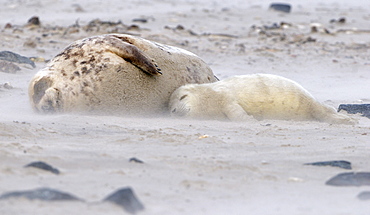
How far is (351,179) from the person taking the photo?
10.4 ft

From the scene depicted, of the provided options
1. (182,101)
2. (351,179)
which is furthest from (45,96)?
(351,179)

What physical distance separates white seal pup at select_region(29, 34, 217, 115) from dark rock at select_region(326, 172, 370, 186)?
255cm

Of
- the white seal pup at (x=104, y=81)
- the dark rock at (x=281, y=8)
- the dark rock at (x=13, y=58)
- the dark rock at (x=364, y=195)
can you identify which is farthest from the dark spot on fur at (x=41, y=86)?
the dark rock at (x=281, y=8)

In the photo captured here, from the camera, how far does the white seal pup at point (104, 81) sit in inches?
211

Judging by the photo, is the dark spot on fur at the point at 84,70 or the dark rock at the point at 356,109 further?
the dark rock at the point at 356,109

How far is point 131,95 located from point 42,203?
2.99 metres

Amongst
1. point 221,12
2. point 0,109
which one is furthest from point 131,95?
point 221,12

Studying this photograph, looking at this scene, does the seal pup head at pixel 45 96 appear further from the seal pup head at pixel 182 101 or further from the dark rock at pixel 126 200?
the dark rock at pixel 126 200

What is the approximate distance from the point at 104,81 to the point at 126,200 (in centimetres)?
294

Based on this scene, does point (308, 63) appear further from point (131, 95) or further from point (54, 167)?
point (54, 167)

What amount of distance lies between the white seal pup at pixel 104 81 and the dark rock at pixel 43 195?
2.76 metres

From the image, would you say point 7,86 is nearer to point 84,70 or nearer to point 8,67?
point 8,67

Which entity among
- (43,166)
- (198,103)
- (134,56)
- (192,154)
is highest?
(134,56)

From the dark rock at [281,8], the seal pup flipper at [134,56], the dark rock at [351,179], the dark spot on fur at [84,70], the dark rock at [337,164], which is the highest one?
the seal pup flipper at [134,56]
